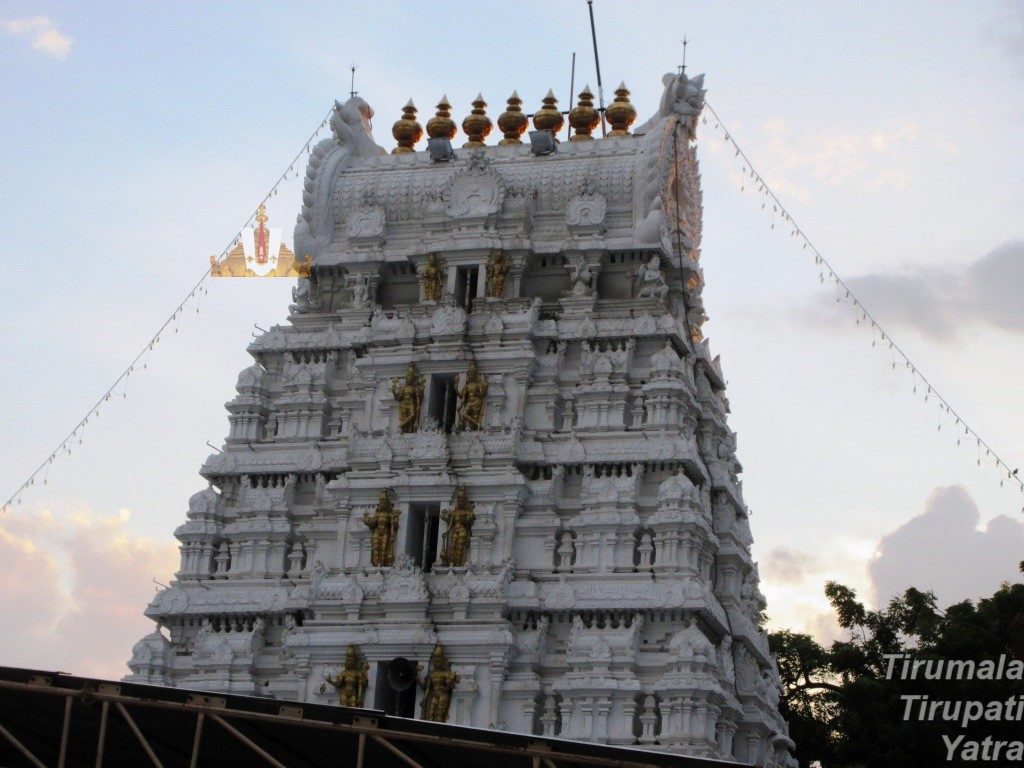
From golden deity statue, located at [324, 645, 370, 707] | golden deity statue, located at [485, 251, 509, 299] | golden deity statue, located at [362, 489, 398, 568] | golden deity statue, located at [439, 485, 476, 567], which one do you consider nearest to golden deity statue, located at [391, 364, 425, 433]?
golden deity statue, located at [362, 489, 398, 568]

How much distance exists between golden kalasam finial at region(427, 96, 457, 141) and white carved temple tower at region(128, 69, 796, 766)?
0.08 meters

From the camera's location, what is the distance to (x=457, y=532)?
1533 inches

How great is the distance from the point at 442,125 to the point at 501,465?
10.5 metres

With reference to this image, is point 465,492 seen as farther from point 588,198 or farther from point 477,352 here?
point 588,198

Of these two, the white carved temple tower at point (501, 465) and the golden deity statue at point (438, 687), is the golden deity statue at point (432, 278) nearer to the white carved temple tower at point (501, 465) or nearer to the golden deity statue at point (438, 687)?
the white carved temple tower at point (501, 465)

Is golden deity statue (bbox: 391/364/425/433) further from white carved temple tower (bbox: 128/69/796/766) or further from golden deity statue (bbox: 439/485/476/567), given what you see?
golden deity statue (bbox: 439/485/476/567)

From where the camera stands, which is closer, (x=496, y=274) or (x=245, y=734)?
(x=245, y=734)

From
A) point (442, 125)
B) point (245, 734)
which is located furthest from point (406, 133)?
point (245, 734)

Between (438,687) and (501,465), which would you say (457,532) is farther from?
(438,687)

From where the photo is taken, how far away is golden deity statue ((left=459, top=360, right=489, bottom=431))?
132 ft

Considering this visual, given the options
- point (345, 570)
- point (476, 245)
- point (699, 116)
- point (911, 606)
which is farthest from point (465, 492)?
point (911, 606)

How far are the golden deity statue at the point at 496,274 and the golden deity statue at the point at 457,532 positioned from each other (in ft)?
17.5

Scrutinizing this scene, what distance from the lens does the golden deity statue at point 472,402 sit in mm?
40312

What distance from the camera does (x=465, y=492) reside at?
1548 inches
